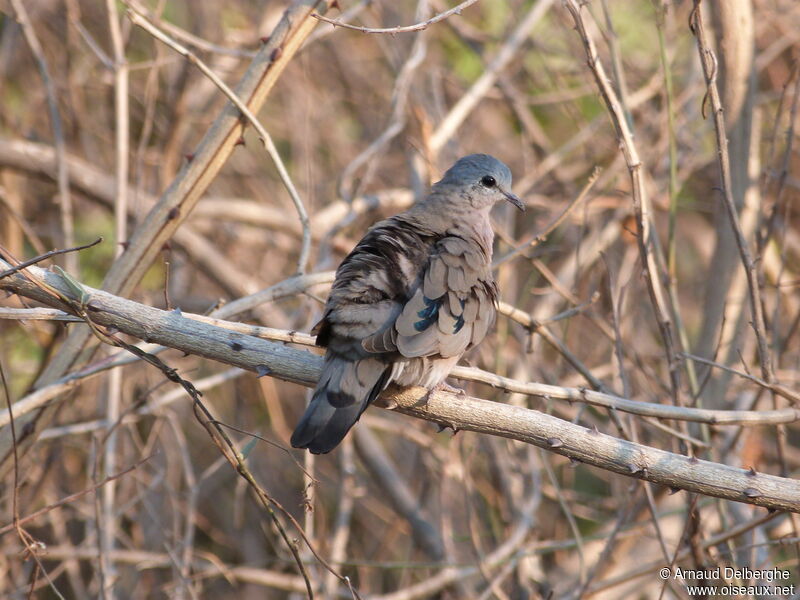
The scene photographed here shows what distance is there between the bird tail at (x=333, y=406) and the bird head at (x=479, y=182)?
4.92ft

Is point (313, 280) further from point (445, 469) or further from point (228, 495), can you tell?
point (228, 495)

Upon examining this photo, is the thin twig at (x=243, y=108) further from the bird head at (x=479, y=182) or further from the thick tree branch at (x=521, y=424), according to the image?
the bird head at (x=479, y=182)

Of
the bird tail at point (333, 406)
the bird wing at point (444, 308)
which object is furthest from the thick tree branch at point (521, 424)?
the bird wing at point (444, 308)

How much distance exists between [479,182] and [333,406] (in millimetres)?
1731

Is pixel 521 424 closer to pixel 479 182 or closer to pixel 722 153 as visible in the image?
pixel 722 153

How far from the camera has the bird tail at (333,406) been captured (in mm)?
2637

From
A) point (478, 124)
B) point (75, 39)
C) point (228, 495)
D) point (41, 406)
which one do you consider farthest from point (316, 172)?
point (41, 406)

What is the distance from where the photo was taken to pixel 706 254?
7328 mm

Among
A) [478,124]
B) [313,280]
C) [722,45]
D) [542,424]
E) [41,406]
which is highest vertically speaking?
[478,124]

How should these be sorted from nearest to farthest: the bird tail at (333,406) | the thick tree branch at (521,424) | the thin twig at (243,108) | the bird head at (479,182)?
the thick tree branch at (521,424)
the bird tail at (333,406)
the thin twig at (243,108)
the bird head at (479,182)

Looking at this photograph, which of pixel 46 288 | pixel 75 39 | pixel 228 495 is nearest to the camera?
pixel 46 288

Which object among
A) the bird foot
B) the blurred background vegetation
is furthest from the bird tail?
the blurred background vegetation

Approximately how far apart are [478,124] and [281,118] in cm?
173

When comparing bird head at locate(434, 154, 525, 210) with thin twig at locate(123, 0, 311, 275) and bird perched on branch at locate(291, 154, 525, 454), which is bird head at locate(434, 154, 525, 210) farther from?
thin twig at locate(123, 0, 311, 275)
